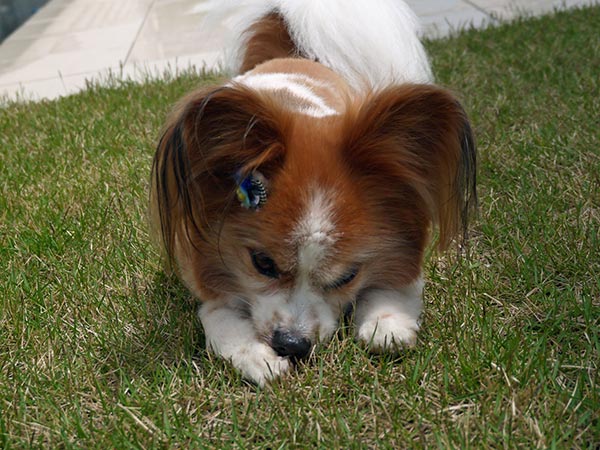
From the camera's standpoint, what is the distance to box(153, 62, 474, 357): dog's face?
184cm

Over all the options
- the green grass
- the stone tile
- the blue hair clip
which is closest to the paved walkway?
the stone tile

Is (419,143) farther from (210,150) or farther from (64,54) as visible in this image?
(64,54)

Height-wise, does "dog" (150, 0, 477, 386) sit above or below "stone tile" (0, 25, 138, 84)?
above

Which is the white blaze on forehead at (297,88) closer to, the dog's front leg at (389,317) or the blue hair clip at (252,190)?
the blue hair clip at (252,190)

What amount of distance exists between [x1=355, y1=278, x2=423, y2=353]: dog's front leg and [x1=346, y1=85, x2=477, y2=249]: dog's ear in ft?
1.16

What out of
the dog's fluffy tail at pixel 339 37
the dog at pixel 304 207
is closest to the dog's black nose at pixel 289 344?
the dog at pixel 304 207

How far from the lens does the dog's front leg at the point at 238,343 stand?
1929mm

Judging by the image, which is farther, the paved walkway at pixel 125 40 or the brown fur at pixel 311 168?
the paved walkway at pixel 125 40

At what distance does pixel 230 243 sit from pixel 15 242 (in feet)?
4.37

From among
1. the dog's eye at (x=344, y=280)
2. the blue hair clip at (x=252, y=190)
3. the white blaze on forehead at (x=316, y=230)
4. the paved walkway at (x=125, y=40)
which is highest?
the blue hair clip at (x=252, y=190)

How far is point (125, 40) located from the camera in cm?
683

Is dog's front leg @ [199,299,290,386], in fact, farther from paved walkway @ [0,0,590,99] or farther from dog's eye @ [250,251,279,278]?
paved walkway @ [0,0,590,99]

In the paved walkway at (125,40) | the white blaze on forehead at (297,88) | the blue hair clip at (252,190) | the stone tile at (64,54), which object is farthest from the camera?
the stone tile at (64,54)

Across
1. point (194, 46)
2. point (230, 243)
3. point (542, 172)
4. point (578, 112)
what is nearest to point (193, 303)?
point (230, 243)
